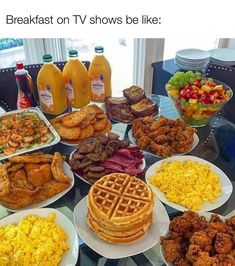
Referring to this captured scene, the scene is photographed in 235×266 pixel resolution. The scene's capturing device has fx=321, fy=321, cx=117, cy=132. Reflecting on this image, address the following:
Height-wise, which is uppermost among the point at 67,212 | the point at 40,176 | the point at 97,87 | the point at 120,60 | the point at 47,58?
the point at 47,58

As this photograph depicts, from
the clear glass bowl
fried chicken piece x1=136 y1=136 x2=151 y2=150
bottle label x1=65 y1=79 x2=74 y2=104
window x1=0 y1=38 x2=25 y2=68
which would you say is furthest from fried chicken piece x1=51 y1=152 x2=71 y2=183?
window x1=0 y1=38 x2=25 y2=68

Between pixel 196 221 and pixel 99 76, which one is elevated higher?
pixel 99 76

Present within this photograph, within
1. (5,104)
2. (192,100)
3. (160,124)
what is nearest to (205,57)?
(192,100)

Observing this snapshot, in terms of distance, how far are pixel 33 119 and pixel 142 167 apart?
52 cm

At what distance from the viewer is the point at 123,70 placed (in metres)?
3.17

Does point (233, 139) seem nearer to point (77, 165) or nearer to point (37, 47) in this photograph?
point (77, 165)

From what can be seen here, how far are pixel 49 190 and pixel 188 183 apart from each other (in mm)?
480

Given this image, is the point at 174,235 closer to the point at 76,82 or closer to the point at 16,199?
the point at 16,199

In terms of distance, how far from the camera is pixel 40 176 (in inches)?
43.2

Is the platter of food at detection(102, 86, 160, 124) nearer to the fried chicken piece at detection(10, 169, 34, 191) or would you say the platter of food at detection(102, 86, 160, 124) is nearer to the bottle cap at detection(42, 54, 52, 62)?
the bottle cap at detection(42, 54, 52, 62)

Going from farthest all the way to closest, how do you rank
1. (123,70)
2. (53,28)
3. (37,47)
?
1. (123,70)
2. (37,47)
3. (53,28)

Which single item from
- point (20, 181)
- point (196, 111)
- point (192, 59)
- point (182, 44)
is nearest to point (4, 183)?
point (20, 181)

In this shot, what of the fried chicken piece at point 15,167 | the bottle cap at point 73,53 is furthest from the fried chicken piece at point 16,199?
the bottle cap at point 73,53

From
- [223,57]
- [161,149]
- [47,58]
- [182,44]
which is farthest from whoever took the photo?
[182,44]
